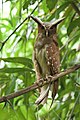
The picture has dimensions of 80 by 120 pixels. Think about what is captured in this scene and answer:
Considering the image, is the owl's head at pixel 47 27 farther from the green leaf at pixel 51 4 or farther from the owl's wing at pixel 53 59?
the green leaf at pixel 51 4

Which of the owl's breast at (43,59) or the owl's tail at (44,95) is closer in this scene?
the owl's tail at (44,95)

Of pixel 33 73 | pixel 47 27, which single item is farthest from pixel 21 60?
pixel 47 27

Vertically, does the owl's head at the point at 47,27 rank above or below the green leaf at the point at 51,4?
below

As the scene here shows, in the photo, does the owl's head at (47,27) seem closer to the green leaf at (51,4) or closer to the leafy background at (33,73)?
the leafy background at (33,73)

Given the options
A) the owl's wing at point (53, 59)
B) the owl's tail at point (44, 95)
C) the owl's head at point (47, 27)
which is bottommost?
A: the owl's tail at point (44, 95)

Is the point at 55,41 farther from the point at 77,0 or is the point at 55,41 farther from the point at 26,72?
the point at 77,0

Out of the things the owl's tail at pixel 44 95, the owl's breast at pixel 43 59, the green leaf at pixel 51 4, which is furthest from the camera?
the green leaf at pixel 51 4

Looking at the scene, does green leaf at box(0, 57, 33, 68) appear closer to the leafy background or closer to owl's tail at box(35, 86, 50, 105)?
the leafy background

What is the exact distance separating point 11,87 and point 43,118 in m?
0.31

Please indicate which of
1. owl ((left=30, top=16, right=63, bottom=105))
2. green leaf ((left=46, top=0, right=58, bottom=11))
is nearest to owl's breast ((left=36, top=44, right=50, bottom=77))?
owl ((left=30, top=16, right=63, bottom=105))

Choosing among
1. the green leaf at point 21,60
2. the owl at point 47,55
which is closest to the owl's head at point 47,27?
the owl at point 47,55

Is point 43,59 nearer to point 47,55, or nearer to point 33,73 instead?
point 47,55

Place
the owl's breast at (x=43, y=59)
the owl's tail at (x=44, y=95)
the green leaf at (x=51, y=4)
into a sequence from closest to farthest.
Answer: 1. the owl's tail at (x=44, y=95)
2. the owl's breast at (x=43, y=59)
3. the green leaf at (x=51, y=4)

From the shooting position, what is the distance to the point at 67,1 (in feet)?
4.66
